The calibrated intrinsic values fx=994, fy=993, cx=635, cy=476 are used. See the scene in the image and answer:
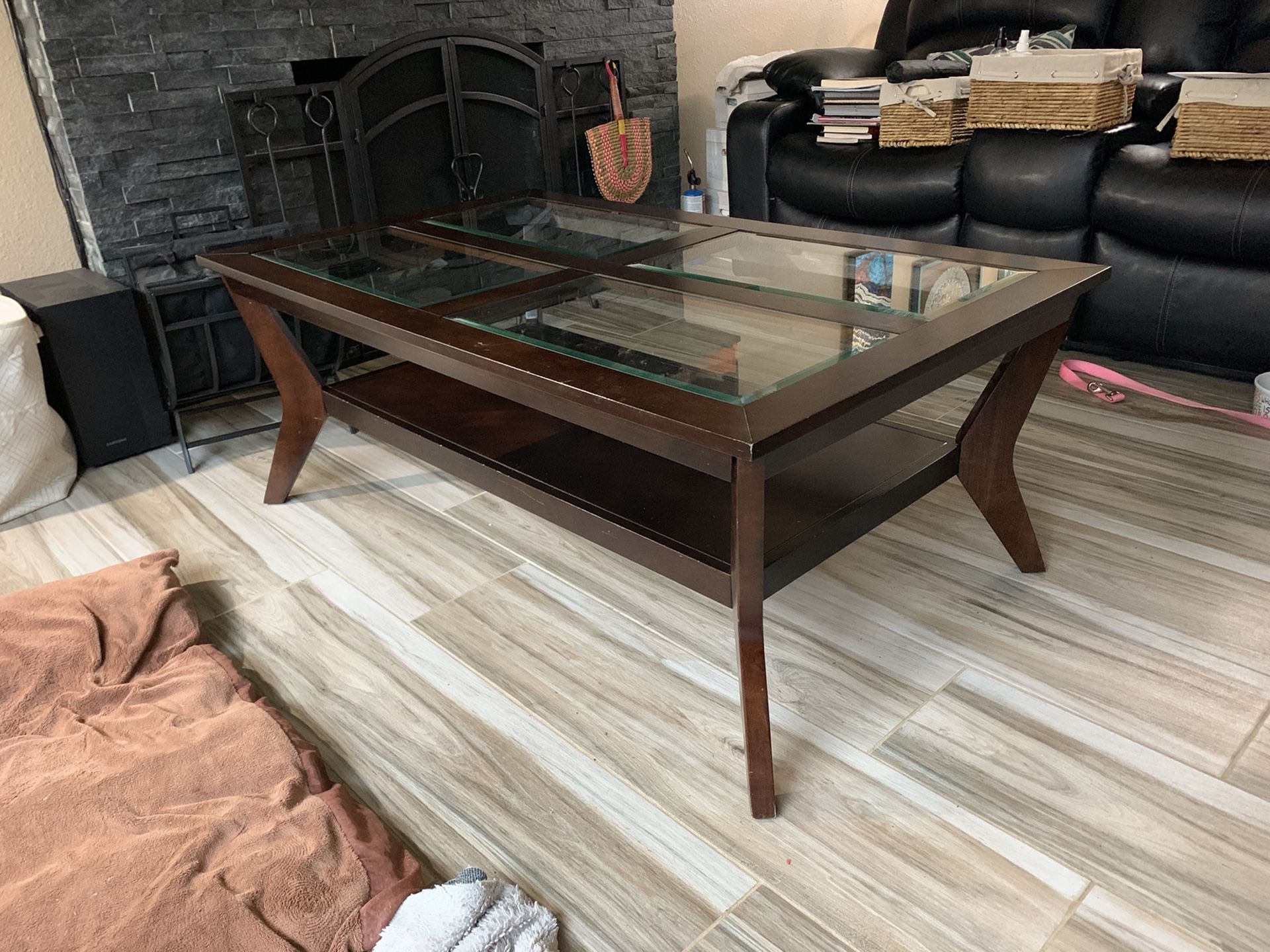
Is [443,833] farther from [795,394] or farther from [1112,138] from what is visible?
[1112,138]

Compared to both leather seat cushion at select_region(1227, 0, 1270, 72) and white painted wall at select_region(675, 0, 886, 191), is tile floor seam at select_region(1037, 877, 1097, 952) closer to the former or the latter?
leather seat cushion at select_region(1227, 0, 1270, 72)

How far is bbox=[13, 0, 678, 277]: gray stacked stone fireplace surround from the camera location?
210 cm

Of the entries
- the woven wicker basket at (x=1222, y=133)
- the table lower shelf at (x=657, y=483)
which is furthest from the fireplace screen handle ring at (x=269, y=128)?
the woven wicker basket at (x=1222, y=133)

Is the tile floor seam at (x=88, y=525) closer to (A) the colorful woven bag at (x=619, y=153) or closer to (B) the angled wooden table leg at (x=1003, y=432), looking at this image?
(B) the angled wooden table leg at (x=1003, y=432)

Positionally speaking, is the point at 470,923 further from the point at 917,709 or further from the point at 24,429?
the point at 24,429

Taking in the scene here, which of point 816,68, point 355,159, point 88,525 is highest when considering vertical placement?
point 816,68

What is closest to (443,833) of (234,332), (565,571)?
(565,571)

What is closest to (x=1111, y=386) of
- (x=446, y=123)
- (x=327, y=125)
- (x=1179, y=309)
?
(x=1179, y=309)

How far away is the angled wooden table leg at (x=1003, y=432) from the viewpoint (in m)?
1.39

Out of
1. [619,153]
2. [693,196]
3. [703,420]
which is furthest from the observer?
[693,196]

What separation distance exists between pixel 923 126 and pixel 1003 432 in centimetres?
134

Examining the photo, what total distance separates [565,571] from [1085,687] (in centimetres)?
80

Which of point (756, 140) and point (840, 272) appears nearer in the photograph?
point (840, 272)

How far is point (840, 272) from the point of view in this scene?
1.41 m
